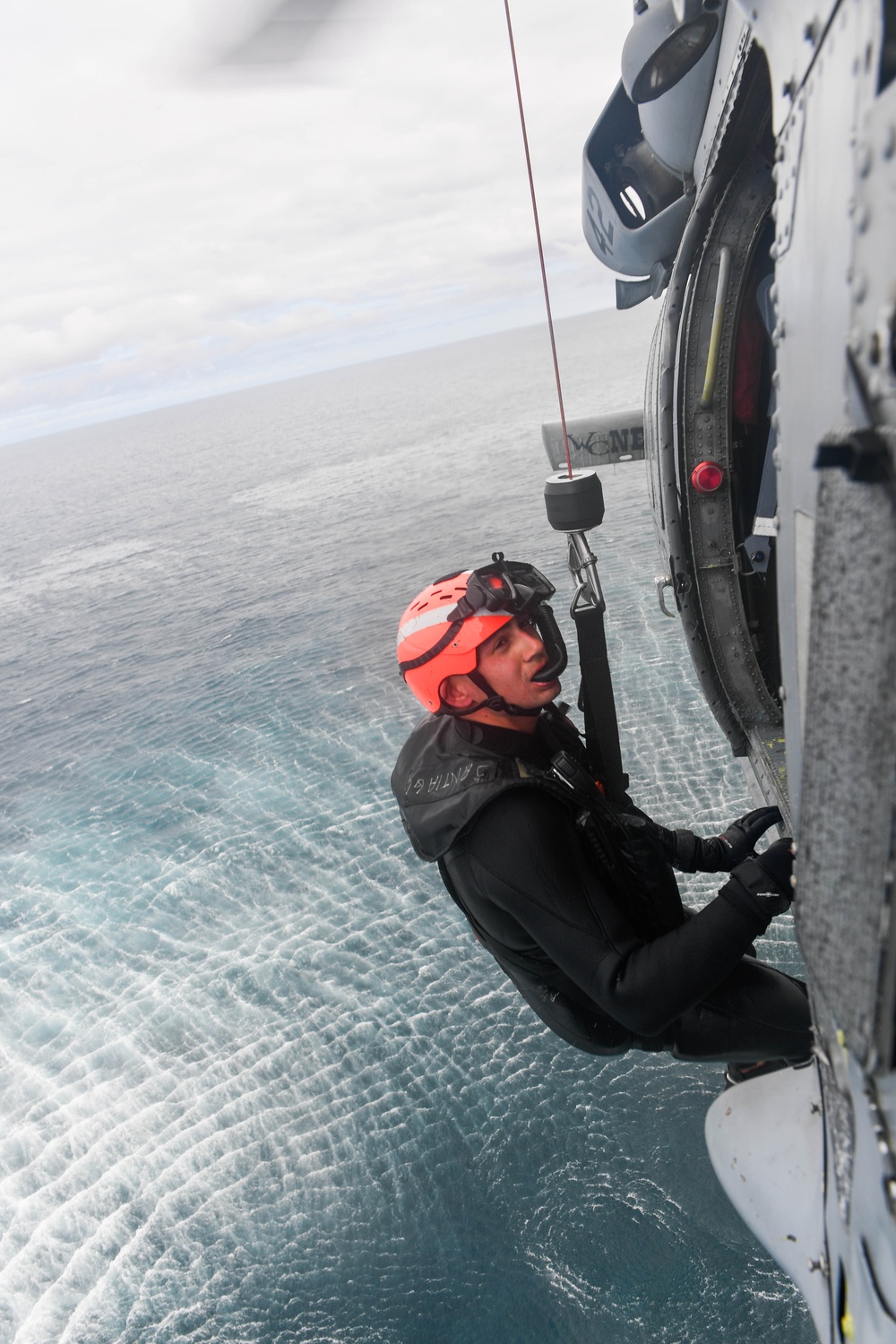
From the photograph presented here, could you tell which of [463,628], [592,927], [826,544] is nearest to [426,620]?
[463,628]

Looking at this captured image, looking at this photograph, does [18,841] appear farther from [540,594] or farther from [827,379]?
[827,379]

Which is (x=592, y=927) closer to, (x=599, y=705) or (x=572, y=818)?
(x=572, y=818)

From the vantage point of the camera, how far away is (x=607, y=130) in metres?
4.14

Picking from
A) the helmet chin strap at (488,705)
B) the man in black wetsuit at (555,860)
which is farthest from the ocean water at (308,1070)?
the helmet chin strap at (488,705)

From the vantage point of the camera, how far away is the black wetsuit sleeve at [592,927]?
2.27 m

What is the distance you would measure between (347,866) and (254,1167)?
3461mm

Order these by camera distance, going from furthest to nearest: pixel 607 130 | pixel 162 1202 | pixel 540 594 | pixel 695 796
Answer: pixel 695 796 < pixel 162 1202 < pixel 607 130 < pixel 540 594

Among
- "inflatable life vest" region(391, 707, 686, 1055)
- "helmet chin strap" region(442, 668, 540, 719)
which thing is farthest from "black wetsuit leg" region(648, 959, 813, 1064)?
"helmet chin strap" region(442, 668, 540, 719)

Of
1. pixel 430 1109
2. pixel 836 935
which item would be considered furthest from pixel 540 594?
pixel 430 1109

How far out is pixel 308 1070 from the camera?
645cm

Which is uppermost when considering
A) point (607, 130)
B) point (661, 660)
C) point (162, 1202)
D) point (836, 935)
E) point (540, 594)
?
point (607, 130)

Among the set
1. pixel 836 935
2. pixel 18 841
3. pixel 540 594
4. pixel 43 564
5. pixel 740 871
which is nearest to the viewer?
pixel 836 935

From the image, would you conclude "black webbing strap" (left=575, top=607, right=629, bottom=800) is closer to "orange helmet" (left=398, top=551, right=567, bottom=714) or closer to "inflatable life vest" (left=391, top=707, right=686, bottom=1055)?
"inflatable life vest" (left=391, top=707, right=686, bottom=1055)

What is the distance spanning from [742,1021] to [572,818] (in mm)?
1141
